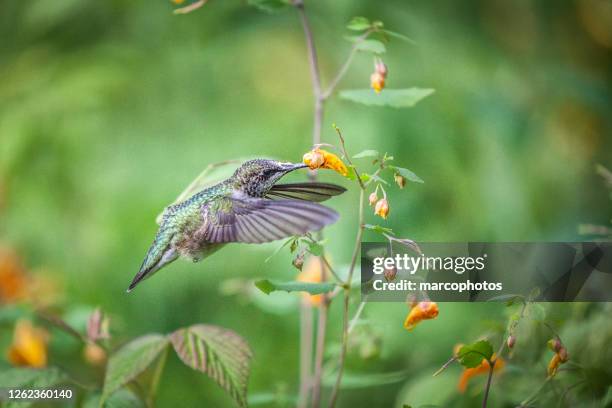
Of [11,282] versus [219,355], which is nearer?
[219,355]

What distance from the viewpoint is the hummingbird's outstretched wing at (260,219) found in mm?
931

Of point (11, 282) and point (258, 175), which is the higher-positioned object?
point (258, 175)

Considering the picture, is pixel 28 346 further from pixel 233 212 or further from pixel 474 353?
pixel 474 353

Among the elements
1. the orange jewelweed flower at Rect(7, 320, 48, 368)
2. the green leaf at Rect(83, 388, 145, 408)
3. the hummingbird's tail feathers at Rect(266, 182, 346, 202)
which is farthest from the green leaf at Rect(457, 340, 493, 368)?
the orange jewelweed flower at Rect(7, 320, 48, 368)

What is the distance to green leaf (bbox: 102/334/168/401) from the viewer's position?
1.12m

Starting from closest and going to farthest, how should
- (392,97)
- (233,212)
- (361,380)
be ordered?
(233,212) < (392,97) < (361,380)

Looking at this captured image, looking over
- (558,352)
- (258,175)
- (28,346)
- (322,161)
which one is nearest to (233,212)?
(258,175)

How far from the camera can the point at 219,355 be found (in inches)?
44.8

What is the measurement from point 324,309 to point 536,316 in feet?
1.25

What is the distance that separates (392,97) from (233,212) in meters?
0.34

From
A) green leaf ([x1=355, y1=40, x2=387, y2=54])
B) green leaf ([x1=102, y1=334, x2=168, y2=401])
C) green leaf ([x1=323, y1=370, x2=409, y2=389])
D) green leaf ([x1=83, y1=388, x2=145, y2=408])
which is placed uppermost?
green leaf ([x1=355, y1=40, x2=387, y2=54])

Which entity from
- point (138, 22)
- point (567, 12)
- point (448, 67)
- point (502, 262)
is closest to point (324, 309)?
point (502, 262)

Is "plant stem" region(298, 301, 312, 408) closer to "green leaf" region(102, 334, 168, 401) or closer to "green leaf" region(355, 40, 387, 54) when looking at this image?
"green leaf" region(102, 334, 168, 401)

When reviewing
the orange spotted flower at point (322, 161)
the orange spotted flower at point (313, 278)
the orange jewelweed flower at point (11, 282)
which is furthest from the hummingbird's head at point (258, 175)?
the orange jewelweed flower at point (11, 282)
